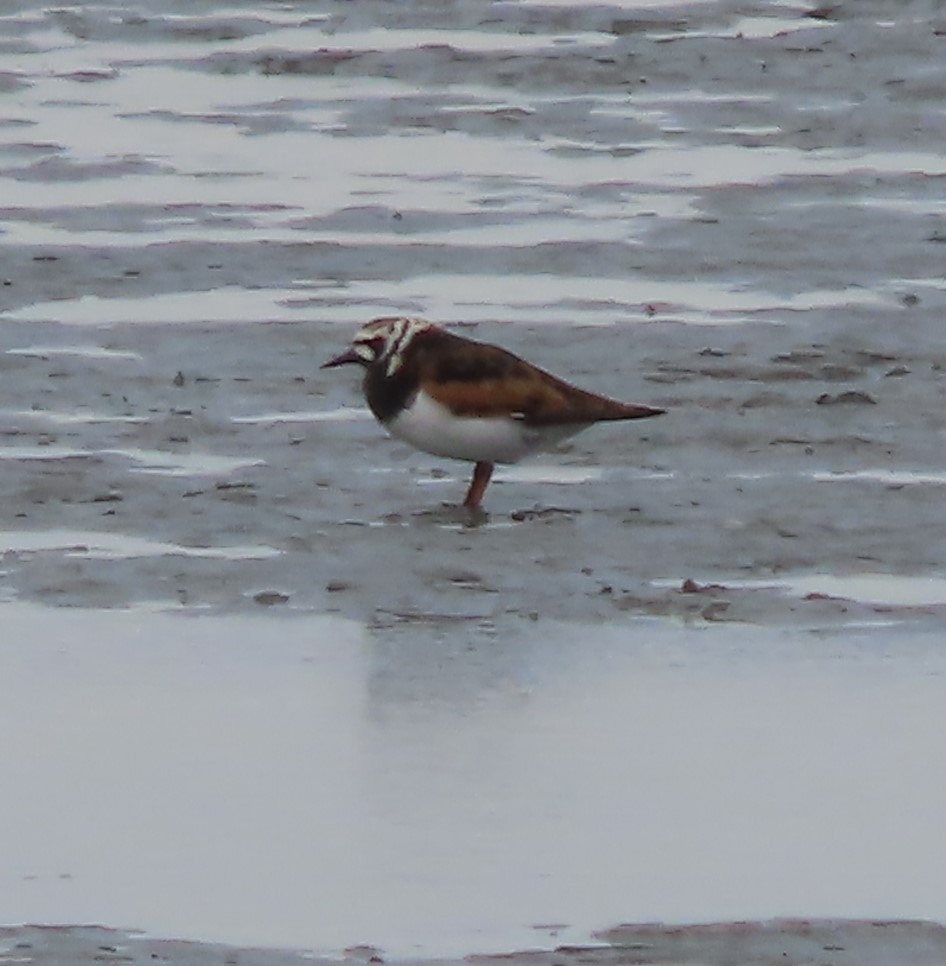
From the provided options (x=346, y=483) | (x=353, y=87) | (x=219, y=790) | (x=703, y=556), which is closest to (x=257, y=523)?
(x=346, y=483)

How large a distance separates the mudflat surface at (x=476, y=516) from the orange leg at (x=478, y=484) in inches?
2.5

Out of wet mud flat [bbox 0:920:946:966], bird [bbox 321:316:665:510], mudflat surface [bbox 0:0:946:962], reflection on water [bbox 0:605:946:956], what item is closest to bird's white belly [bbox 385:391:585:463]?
bird [bbox 321:316:665:510]

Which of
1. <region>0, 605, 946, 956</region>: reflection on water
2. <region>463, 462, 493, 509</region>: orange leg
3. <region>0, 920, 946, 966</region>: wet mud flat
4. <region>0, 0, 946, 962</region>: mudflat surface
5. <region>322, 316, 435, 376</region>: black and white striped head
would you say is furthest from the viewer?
<region>322, 316, 435, 376</region>: black and white striped head

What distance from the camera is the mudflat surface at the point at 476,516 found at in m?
6.16

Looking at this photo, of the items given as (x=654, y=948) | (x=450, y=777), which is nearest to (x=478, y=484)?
(x=450, y=777)

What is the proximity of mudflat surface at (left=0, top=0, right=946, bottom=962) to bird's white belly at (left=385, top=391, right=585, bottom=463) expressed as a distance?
156 mm

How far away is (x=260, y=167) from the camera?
48.7ft

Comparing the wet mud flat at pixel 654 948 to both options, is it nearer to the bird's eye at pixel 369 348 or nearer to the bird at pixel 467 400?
the bird at pixel 467 400

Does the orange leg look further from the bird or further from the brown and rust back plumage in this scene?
the brown and rust back plumage

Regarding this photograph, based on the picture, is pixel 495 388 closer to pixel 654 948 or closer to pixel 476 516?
pixel 476 516

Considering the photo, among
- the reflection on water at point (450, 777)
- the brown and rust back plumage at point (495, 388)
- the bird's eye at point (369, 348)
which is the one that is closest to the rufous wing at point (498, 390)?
the brown and rust back plumage at point (495, 388)

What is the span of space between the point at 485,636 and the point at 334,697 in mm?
703

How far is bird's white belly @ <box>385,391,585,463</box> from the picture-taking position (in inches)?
362

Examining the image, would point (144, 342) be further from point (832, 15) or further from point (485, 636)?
point (832, 15)
